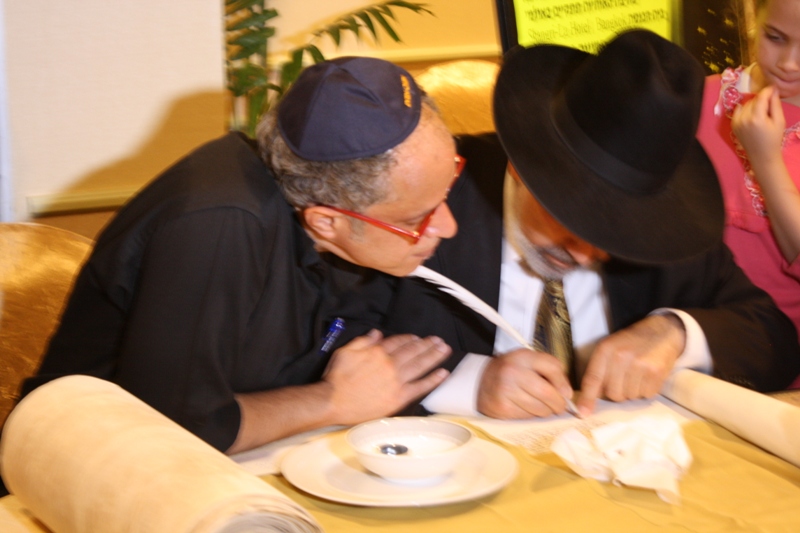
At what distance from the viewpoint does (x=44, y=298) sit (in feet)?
5.37

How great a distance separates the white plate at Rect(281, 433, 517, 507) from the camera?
99 centimetres

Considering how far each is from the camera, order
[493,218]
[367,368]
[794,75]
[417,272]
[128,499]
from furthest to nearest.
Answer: [794,75] → [493,218] → [417,272] → [367,368] → [128,499]

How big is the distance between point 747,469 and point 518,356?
0.41 meters

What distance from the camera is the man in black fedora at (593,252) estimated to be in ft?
4.58

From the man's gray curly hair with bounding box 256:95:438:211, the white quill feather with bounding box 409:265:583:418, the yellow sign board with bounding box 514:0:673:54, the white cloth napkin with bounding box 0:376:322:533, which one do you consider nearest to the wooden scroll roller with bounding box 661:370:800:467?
the white quill feather with bounding box 409:265:583:418

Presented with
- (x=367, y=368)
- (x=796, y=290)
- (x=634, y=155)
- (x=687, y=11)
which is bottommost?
(x=796, y=290)

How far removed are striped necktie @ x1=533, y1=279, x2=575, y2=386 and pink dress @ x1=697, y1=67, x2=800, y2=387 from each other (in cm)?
56

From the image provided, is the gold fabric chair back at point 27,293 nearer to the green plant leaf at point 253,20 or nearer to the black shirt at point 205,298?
the black shirt at point 205,298

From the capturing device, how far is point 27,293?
161 centimetres

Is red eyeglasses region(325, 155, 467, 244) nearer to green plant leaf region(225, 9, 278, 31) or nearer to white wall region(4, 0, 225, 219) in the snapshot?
white wall region(4, 0, 225, 219)

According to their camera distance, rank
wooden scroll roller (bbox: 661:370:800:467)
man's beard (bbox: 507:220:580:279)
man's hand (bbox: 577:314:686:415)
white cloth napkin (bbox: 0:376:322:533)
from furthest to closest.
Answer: man's beard (bbox: 507:220:580:279), man's hand (bbox: 577:314:686:415), wooden scroll roller (bbox: 661:370:800:467), white cloth napkin (bbox: 0:376:322:533)

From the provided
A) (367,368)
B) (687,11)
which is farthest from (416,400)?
(687,11)

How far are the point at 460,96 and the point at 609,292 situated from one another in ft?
2.91

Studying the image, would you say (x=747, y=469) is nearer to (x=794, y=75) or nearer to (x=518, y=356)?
(x=518, y=356)
